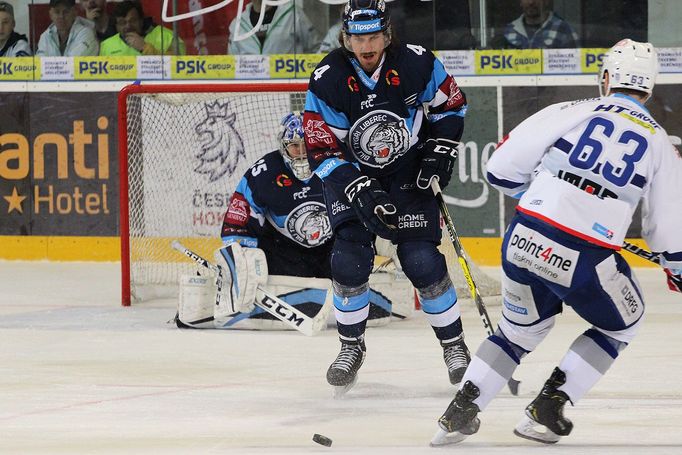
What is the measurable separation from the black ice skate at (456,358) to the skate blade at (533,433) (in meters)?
0.71

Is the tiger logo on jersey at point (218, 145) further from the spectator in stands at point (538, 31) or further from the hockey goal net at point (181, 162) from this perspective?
the spectator in stands at point (538, 31)

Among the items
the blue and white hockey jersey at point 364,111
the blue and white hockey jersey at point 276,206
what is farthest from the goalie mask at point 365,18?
the blue and white hockey jersey at point 276,206

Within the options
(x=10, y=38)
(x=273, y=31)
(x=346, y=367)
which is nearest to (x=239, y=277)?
(x=346, y=367)

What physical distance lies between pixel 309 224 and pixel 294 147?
13.2 inches

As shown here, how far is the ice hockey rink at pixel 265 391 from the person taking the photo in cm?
349

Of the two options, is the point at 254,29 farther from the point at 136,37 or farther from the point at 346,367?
the point at 346,367

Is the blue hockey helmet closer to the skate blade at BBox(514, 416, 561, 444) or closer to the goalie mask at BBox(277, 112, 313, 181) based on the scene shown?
the skate blade at BBox(514, 416, 561, 444)

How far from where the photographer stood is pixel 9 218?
807 cm

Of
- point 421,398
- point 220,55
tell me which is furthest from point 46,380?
point 220,55

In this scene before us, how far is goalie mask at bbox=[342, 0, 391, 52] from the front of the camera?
411 cm

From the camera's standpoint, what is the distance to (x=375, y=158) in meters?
4.23

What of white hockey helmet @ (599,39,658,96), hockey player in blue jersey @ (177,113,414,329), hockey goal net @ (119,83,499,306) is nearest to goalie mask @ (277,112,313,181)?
hockey player in blue jersey @ (177,113,414,329)

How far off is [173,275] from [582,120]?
3913 millimetres

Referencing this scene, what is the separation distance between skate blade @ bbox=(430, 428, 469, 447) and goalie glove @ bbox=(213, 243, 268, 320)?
2133 mm
